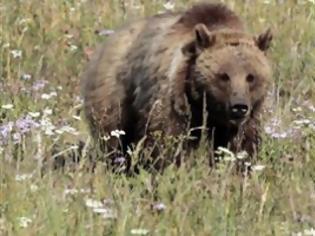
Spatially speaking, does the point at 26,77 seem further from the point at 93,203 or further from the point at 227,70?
the point at 93,203

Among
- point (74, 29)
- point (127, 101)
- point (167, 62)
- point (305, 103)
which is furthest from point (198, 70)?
point (74, 29)

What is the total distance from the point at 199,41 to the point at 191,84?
0.26 m

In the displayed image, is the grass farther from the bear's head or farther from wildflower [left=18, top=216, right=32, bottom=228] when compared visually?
the bear's head

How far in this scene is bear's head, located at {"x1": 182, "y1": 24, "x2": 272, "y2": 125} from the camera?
7016 mm

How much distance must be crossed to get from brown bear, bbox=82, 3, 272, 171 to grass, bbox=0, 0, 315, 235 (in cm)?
23

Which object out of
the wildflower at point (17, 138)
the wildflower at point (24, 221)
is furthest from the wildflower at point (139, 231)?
the wildflower at point (17, 138)

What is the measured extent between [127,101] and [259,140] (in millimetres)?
921

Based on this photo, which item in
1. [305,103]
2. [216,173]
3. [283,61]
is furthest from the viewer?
[283,61]

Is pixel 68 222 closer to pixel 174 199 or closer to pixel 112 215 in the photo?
pixel 112 215

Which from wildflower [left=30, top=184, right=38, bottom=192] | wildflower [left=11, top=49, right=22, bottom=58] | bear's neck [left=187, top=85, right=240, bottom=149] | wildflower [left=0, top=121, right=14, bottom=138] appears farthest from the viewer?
wildflower [left=11, top=49, right=22, bottom=58]

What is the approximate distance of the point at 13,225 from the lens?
190 inches

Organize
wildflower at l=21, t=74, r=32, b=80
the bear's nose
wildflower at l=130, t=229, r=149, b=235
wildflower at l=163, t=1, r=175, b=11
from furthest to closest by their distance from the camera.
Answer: wildflower at l=163, t=1, r=175, b=11
wildflower at l=21, t=74, r=32, b=80
the bear's nose
wildflower at l=130, t=229, r=149, b=235

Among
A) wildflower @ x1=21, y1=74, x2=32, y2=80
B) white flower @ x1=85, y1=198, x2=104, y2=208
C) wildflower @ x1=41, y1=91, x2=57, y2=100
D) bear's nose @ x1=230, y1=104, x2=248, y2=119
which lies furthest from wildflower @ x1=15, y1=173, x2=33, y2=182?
wildflower @ x1=21, y1=74, x2=32, y2=80

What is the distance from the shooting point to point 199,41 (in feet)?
23.8
